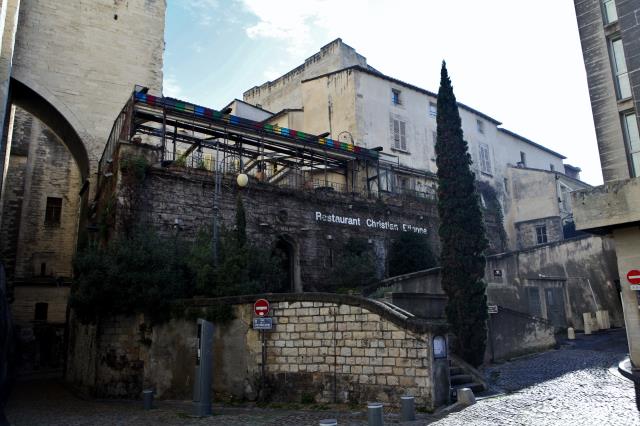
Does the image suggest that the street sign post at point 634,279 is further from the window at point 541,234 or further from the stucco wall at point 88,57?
the stucco wall at point 88,57

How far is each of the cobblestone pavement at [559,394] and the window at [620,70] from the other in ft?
23.6

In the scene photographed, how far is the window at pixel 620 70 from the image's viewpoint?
1399 centimetres

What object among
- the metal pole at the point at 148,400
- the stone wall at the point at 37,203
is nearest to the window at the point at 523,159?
the stone wall at the point at 37,203

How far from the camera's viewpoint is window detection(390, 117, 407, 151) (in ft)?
90.1

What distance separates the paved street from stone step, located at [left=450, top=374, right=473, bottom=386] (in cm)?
57

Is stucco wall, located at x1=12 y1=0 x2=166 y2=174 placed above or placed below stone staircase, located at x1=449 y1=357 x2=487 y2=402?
above

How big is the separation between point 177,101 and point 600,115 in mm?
13323

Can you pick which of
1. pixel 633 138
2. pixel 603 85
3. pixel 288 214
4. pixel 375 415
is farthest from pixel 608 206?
pixel 288 214

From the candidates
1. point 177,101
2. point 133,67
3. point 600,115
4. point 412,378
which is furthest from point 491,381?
point 133,67

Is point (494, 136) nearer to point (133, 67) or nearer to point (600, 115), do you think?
point (600, 115)

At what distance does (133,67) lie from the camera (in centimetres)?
2508

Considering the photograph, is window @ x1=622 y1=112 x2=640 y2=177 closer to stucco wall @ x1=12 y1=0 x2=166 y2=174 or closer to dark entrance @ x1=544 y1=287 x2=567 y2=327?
dark entrance @ x1=544 y1=287 x2=567 y2=327

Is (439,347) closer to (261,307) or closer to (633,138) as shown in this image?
(261,307)

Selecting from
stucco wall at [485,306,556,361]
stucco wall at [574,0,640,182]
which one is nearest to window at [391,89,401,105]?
stucco wall at [574,0,640,182]
